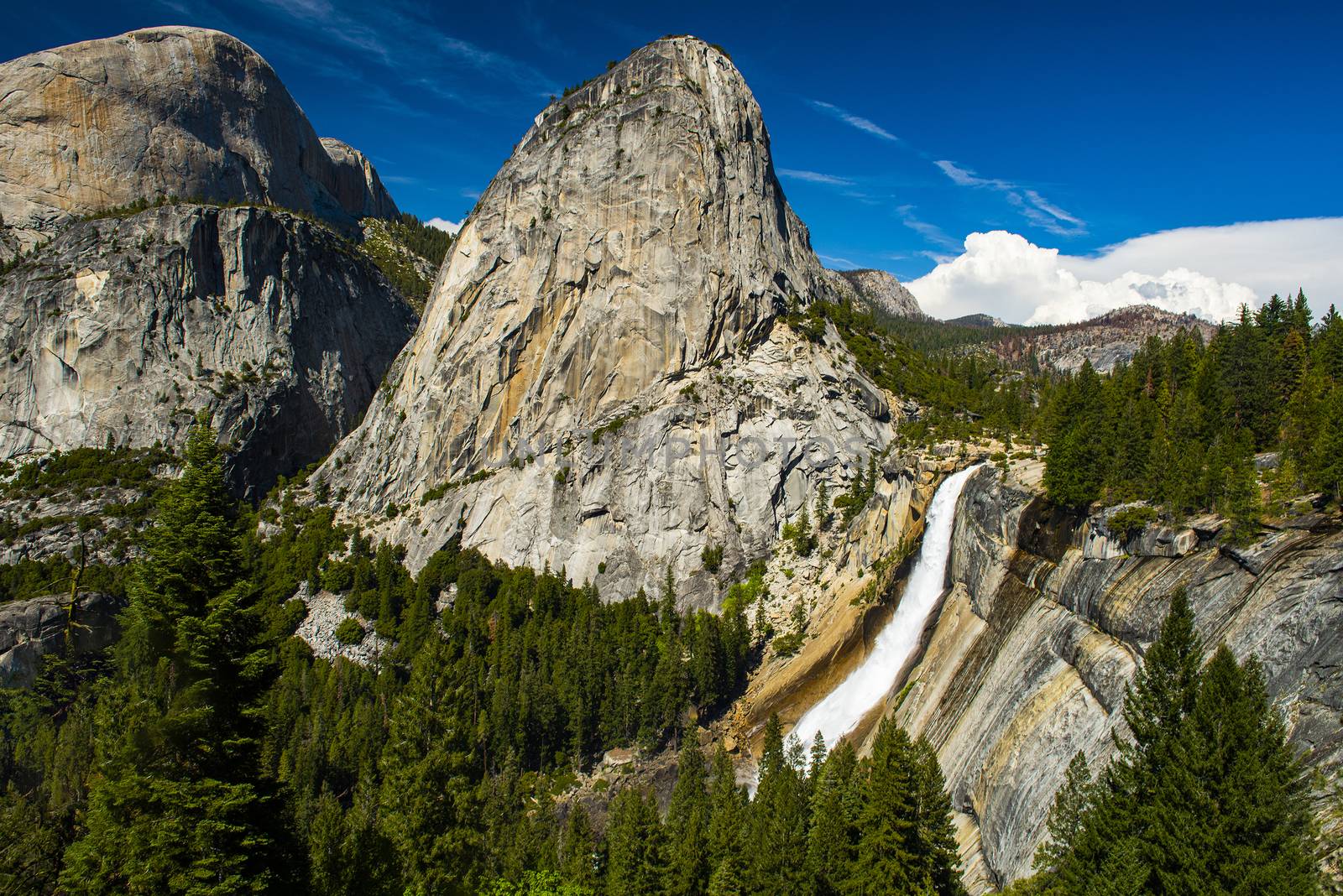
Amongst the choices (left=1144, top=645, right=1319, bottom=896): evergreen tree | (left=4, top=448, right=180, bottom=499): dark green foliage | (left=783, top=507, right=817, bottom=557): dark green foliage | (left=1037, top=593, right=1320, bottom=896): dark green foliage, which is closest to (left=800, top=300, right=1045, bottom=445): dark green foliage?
(left=783, top=507, right=817, bottom=557): dark green foliage

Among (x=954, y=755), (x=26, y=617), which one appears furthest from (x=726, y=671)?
(x=26, y=617)

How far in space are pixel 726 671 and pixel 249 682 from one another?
166 ft

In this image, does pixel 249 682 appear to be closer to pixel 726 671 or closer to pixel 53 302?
pixel 726 671

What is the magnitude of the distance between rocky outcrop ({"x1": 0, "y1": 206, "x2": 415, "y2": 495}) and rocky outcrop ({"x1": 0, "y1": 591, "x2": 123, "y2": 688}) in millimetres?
27383

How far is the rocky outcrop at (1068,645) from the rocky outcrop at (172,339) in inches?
3661

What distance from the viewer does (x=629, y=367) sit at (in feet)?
291

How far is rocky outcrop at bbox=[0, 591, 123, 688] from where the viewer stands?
6962 cm

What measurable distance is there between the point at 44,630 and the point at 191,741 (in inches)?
3061

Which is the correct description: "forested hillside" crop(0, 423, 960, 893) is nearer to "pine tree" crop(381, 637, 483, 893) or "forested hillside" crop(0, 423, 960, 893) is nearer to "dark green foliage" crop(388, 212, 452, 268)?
"pine tree" crop(381, 637, 483, 893)

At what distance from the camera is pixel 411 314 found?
14575cm

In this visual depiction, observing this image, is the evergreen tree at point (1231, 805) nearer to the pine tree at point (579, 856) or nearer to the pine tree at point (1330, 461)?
the pine tree at point (1330, 461)

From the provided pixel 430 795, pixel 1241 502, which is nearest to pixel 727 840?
pixel 430 795

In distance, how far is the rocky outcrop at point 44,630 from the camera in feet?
228

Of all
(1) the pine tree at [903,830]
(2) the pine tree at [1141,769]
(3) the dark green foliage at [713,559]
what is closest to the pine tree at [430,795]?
(1) the pine tree at [903,830]
